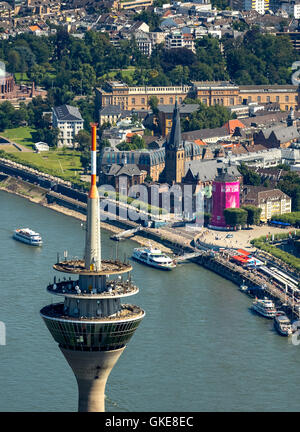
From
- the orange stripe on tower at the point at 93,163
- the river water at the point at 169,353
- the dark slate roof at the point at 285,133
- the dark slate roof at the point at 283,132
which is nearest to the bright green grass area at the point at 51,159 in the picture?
the dark slate roof at the point at 283,132

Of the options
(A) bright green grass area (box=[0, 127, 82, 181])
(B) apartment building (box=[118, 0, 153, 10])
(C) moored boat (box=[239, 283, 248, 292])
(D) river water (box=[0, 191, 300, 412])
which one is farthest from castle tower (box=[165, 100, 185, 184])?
(B) apartment building (box=[118, 0, 153, 10])

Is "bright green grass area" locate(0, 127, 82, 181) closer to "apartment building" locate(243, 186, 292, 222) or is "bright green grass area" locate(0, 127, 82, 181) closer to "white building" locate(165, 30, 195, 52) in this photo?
"apartment building" locate(243, 186, 292, 222)

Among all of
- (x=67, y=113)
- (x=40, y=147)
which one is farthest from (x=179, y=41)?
(x=40, y=147)

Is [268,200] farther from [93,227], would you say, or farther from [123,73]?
[93,227]

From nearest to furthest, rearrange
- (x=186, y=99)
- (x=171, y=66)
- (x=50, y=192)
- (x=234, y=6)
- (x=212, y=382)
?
(x=212, y=382)
(x=50, y=192)
(x=186, y=99)
(x=171, y=66)
(x=234, y=6)

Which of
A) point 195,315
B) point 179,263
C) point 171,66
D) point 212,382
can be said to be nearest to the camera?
point 212,382

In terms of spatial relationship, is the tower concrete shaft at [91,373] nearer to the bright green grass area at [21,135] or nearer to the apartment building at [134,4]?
the bright green grass area at [21,135]
